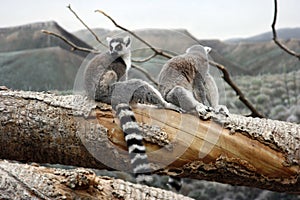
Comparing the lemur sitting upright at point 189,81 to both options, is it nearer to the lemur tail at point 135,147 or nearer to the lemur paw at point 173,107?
the lemur paw at point 173,107

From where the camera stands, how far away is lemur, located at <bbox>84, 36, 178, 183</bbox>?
175 centimetres

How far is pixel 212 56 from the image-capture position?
4.16 meters

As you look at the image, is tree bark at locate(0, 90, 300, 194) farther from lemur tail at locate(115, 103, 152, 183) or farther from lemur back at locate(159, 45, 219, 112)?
lemur back at locate(159, 45, 219, 112)

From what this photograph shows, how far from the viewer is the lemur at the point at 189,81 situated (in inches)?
84.7

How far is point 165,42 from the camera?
360 centimetres

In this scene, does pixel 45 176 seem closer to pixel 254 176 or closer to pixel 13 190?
pixel 13 190

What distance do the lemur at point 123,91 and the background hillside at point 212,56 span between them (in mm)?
812

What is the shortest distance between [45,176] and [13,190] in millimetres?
105

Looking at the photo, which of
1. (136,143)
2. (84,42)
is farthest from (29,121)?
(84,42)

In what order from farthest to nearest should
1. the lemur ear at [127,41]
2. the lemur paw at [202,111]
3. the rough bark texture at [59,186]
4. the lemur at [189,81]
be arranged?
1. the lemur ear at [127,41]
2. the lemur at [189,81]
3. the lemur paw at [202,111]
4. the rough bark texture at [59,186]

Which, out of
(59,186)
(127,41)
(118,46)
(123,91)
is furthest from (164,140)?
(127,41)

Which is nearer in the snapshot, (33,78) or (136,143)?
(136,143)

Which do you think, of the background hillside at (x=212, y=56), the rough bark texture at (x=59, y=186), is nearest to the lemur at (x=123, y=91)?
the rough bark texture at (x=59, y=186)

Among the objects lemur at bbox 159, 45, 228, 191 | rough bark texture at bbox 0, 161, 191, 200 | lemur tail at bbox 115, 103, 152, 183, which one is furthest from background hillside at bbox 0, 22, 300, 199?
rough bark texture at bbox 0, 161, 191, 200
